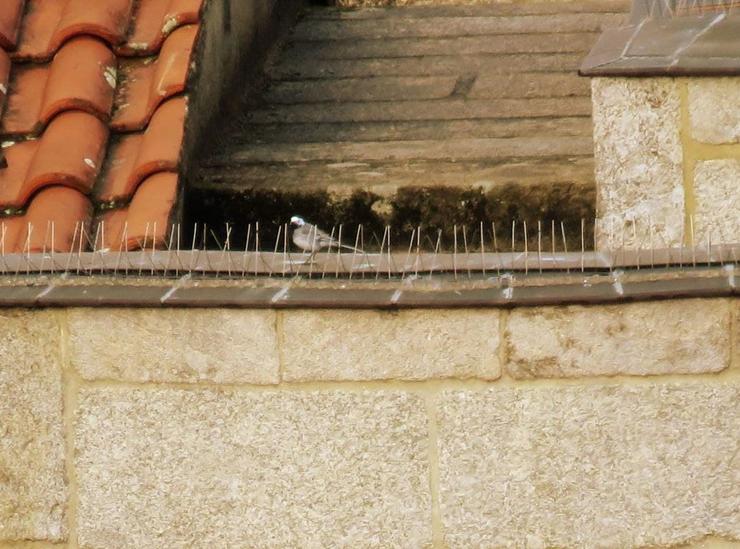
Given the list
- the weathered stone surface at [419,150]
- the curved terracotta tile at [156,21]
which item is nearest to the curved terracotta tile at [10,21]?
the curved terracotta tile at [156,21]

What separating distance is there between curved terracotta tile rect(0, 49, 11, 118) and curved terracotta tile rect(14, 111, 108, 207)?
257 mm

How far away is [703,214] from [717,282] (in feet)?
3.61

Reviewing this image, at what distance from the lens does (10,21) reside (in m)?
6.91

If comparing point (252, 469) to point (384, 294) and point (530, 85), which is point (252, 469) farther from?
point (530, 85)

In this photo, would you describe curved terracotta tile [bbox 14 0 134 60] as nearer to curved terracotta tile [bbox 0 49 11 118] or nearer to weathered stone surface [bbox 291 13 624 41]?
curved terracotta tile [bbox 0 49 11 118]

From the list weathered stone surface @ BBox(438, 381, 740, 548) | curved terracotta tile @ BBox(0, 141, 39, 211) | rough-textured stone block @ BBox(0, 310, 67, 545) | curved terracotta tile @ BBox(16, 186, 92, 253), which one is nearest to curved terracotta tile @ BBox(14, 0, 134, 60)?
curved terracotta tile @ BBox(0, 141, 39, 211)

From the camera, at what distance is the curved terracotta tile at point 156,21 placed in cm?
668

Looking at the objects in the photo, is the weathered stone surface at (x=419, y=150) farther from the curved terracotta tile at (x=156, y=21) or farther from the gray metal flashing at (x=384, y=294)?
the gray metal flashing at (x=384, y=294)

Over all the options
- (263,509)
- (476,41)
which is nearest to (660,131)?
(263,509)

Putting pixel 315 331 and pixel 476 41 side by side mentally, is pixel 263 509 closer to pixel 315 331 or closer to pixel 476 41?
pixel 315 331

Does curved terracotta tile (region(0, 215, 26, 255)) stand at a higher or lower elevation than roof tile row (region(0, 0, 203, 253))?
lower

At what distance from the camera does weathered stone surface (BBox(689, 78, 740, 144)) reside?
532 centimetres

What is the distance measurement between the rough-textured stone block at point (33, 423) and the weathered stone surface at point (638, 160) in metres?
1.86

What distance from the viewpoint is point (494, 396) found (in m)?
4.43
